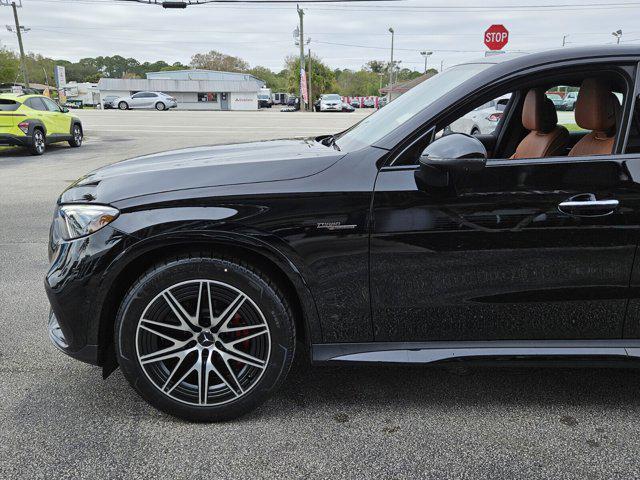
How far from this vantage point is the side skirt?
103 inches

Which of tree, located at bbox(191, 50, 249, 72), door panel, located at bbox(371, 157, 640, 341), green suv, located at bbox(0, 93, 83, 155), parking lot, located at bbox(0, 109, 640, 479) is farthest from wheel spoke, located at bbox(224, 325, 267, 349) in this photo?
tree, located at bbox(191, 50, 249, 72)

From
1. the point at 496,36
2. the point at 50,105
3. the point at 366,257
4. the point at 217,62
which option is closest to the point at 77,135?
the point at 50,105

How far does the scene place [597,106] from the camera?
9.69ft

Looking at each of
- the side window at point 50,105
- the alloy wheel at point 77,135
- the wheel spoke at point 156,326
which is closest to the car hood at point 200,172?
the wheel spoke at point 156,326

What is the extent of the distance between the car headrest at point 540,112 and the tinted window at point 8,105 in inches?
557

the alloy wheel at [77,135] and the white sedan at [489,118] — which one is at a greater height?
the white sedan at [489,118]

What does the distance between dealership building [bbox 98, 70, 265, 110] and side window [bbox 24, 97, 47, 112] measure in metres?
60.2

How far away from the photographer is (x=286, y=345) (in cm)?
265

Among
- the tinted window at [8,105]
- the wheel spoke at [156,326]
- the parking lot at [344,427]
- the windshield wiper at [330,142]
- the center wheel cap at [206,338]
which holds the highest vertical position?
the windshield wiper at [330,142]

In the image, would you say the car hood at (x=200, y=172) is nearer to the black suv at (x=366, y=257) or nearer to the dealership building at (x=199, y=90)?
the black suv at (x=366, y=257)

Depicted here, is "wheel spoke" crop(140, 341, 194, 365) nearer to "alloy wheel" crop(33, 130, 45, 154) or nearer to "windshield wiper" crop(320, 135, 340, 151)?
"windshield wiper" crop(320, 135, 340, 151)

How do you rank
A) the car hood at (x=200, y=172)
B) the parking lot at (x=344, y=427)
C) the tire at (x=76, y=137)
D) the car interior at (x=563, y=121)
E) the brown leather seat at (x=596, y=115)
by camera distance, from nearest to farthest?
1. the parking lot at (x=344, y=427)
2. the car hood at (x=200, y=172)
3. the car interior at (x=563, y=121)
4. the brown leather seat at (x=596, y=115)
5. the tire at (x=76, y=137)

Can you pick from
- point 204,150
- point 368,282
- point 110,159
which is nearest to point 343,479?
point 368,282

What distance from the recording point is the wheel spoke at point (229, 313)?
2582 mm
